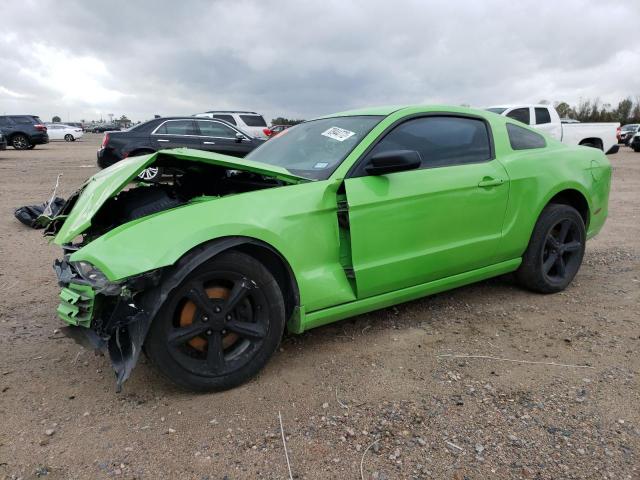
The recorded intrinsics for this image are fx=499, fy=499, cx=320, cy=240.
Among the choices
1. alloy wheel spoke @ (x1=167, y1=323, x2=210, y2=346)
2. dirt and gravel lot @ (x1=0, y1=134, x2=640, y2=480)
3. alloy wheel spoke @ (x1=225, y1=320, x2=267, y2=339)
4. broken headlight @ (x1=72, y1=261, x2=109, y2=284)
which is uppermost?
broken headlight @ (x1=72, y1=261, x2=109, y2=284)

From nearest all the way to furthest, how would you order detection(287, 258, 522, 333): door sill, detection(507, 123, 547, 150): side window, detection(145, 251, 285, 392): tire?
detection(145, 251, 285, 392): tire, detection(287, 258, 522, 333): door sill, detection(507, 123, 547, 150): side window

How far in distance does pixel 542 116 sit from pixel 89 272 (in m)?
13.5

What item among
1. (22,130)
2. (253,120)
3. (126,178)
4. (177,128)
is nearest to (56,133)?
(22,130)

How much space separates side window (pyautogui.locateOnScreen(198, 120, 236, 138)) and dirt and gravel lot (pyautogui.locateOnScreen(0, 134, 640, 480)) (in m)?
8.64

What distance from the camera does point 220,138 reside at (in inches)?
473

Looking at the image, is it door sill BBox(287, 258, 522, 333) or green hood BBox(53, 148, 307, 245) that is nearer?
green hood BBox(53, 148, 307, 245)

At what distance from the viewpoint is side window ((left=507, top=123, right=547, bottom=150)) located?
3.89 m

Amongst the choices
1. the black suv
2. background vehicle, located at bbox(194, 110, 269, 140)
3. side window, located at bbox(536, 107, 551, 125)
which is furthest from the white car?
side window, located at bbox(536, 107, 551, 125)

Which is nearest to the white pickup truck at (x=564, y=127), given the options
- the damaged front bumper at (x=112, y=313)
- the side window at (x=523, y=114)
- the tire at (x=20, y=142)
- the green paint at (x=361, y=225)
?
the side window at (x=523, y=114)

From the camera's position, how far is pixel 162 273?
2412mm

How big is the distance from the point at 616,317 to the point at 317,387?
2.38 meters

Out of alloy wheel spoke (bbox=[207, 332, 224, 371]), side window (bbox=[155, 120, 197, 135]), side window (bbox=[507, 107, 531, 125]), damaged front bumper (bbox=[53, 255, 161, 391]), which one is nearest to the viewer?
damaged front bumper (bbox=[53, 255, 161, 391])

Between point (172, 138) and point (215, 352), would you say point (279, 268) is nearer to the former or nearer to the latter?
point (215, 352)

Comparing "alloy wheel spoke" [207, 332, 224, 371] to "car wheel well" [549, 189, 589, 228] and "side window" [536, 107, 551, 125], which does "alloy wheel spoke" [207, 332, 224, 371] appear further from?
"side window" [536, 107, 551, 125]
